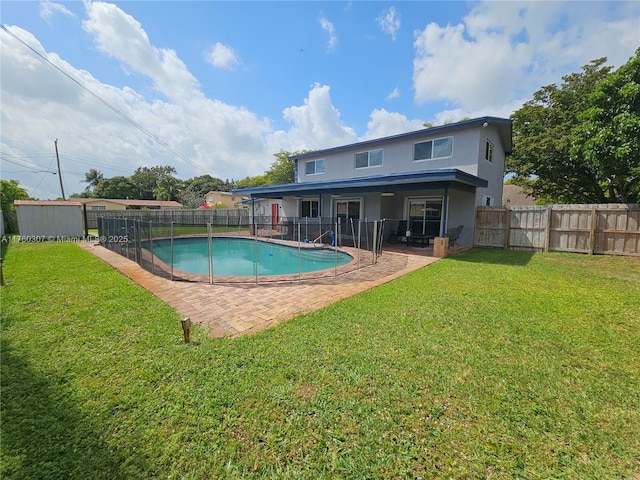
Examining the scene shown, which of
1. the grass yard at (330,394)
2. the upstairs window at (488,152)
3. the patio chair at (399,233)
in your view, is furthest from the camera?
the patio chair at (399,233)

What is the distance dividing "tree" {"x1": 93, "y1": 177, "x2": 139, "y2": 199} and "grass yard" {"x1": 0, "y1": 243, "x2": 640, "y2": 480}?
191 ft

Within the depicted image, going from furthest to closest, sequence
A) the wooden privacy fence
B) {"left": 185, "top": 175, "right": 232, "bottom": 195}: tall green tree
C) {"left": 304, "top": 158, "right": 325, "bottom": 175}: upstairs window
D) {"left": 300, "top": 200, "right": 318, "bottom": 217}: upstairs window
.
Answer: {"left": 185, "top": 175, "right": 232, "bottom": 195}: tall green tree → {"left": 300, "top": 200, "right": 318, "bottom": 217}: upstairs window → {"left": 304, "top": 158, "right": 325, "bottom": 175}: upstairs window → the wooden privacy fence

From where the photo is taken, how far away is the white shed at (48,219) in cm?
1470

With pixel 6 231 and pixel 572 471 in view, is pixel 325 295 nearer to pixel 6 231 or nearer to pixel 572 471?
pixel 572 471

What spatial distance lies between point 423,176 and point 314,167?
10164 mm

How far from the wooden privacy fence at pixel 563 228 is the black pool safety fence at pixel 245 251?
507cm

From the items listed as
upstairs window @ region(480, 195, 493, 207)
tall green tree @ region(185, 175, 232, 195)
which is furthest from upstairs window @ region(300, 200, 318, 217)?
tall green tree @ region(185, 175, 232, 195)

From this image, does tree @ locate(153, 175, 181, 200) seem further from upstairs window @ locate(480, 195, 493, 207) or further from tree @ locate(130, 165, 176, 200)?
upstairs window @ locate(480, 195, 493, 207)

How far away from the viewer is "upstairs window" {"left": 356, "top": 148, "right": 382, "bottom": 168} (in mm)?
15180

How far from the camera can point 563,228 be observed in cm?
1052

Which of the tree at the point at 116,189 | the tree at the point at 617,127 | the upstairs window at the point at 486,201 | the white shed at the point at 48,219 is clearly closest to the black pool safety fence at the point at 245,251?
the white shed at the point at 48,219

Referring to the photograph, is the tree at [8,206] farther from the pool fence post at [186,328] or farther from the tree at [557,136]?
the tree at [557,136]

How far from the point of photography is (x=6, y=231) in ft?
60.7

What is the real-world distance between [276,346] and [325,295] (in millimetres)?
2333
